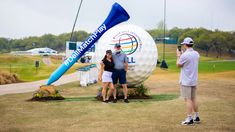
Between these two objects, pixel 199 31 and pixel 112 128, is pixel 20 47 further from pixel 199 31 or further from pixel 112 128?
pixel 112 128

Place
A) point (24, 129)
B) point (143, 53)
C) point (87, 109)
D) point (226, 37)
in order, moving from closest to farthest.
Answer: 1. point (24, 129)
2. point (87, 109)
3. point (143, 53)
4. point (226, 37)

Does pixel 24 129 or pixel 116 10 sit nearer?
pixel 24 129

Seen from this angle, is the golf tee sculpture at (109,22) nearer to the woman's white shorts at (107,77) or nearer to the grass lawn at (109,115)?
the woman's white shorts at (107,77)

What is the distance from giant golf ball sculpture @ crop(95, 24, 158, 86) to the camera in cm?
1355

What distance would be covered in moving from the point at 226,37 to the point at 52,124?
80.2 metres

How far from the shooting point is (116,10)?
13805 mm

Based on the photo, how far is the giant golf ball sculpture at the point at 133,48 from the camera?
1355 cm

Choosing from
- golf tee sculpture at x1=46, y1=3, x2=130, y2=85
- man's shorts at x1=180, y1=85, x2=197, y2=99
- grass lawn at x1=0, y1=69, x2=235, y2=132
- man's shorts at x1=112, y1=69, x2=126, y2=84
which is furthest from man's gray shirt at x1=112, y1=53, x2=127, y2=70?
man's shorts at x1=180, y1=85, x2=197, y2=99

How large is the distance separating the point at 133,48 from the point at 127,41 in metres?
0.36

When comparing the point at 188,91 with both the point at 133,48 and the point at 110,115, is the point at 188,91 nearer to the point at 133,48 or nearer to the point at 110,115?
the point at 110,115

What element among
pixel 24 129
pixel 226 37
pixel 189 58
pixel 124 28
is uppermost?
pixel 226 37

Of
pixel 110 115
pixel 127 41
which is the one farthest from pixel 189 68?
pixel 127 41

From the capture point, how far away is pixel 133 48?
1359 cm

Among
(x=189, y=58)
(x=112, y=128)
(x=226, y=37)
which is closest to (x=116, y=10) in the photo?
(x=189, y=58)
